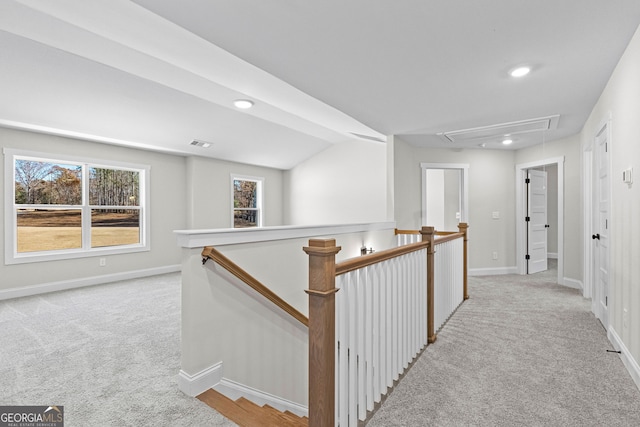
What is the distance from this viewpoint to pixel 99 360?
2.51 metres

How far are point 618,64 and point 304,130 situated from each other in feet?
14.2

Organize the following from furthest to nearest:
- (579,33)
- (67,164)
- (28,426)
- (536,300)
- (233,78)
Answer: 1. (67,164)
2. (536,300)
3. (233,78)
4. (579,33)
5. (28,426)

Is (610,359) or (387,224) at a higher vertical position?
(387,224)

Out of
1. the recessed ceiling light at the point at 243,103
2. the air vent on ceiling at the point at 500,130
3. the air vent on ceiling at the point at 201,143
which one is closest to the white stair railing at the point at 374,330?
the air vent on ceiling at the point at 500,130

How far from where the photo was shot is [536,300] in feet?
13.4

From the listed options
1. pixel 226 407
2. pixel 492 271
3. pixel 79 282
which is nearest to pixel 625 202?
pixel 226 407

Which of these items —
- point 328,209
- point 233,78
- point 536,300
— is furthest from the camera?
point 328,209

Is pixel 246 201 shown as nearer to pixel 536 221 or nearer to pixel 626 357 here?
pixel 536 221

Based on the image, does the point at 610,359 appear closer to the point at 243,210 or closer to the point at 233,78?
the point at 233,78

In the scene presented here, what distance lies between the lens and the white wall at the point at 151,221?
4297 millimetres

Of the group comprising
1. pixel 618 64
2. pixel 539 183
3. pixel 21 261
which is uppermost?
pixel 618 64

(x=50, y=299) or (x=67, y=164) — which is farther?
(x=67, y=164)

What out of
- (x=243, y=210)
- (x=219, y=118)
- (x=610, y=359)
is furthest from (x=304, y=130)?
(x=610, y=359)

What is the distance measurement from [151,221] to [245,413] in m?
4.67
